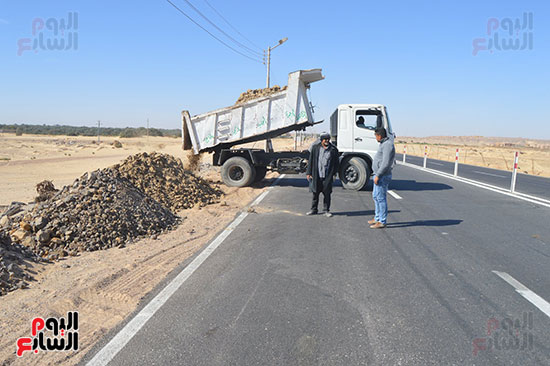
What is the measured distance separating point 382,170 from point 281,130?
19.4 ft

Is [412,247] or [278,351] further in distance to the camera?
[412,247]

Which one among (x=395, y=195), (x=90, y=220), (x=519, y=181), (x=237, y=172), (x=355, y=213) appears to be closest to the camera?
(x=90, y=220)

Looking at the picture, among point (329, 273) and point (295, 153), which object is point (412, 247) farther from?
point (295, 153)

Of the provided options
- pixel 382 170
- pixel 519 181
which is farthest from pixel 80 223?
pixel 519 181

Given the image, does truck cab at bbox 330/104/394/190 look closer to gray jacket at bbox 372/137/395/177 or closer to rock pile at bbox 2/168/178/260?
gray jacket at bbox 372/137/395/177

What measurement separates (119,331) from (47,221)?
3.85 meters

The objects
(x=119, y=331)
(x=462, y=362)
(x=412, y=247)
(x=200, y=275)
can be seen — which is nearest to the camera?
(x=462, y=362)

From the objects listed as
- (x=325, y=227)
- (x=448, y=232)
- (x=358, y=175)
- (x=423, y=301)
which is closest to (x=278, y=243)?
(x=325, y=227)

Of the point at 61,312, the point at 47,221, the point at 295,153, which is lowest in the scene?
the point at 61,312

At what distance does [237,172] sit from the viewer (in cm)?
1362

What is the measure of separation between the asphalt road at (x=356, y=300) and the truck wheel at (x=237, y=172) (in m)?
5.37

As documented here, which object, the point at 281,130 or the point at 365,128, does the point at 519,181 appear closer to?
the point at 365,128

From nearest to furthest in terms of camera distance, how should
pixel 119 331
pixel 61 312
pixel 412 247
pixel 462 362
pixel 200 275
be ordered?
pixel 462 362, pixel 119 331, pixel 61 312, pixel 200 275, pixel 412 247

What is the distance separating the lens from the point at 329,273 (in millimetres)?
5109
